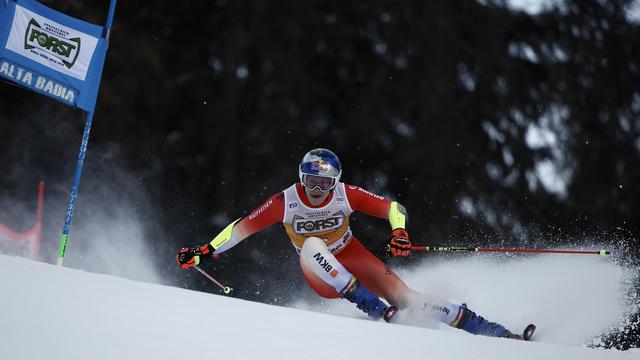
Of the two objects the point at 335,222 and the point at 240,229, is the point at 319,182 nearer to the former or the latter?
the point at 335,222

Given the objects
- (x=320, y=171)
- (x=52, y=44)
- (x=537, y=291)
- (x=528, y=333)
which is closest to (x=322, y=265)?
(x=320, y=171)

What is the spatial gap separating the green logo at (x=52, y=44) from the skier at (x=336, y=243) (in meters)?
1.83

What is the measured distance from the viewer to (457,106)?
10734 mm

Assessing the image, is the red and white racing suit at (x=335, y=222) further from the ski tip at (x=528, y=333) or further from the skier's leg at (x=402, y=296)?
the ski tip at (x=528, y=333)

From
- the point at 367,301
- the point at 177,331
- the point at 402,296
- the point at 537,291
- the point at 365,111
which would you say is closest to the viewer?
the point at 177,331

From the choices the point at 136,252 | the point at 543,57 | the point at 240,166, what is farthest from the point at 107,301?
the point at 543,57

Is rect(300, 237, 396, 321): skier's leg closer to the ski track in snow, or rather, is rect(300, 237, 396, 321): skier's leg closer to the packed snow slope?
the ski track in snow

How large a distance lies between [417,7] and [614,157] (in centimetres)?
355

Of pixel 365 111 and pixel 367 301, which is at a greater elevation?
pixel 365 111

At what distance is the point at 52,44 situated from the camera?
18.8ft

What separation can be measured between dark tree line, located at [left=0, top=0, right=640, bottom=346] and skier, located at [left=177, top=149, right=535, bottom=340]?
478 cm

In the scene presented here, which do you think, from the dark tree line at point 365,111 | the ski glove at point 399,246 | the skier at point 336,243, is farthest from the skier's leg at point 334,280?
the dark tree line at point 365,111

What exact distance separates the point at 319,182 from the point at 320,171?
0.08 meters

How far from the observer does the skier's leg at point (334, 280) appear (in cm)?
458
